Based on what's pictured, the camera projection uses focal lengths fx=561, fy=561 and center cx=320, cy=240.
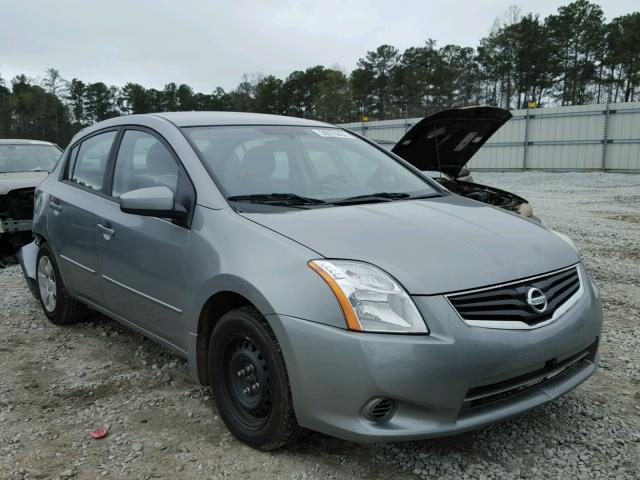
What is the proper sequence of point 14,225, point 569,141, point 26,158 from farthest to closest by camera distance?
point 569,141, point 26,158, point 14,225

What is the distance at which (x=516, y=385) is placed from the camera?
2.36 meters

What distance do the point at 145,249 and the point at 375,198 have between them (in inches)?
52.9

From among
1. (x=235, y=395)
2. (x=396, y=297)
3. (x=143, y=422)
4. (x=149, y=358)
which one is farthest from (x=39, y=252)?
(x=396, y=297)

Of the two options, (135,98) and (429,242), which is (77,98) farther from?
(429,242)

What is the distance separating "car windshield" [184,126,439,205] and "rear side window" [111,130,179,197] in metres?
0.22

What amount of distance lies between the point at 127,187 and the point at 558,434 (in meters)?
2.86

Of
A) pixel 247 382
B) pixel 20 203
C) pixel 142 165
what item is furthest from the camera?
pixel 20 203

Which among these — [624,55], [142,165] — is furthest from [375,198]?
[624,55]

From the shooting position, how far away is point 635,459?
2592 millimetres

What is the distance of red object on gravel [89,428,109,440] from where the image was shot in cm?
289

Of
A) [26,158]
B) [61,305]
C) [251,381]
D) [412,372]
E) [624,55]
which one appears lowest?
[61,305]

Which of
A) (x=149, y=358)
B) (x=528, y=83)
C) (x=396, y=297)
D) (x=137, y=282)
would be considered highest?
(x=528, y=83)

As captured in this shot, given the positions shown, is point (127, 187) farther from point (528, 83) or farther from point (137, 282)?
point (528, 83)

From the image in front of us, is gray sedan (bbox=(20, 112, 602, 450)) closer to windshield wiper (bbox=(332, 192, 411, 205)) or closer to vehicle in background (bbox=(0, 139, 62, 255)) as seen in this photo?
windshield wiper (bbox=(332, 192, 411, 205))
